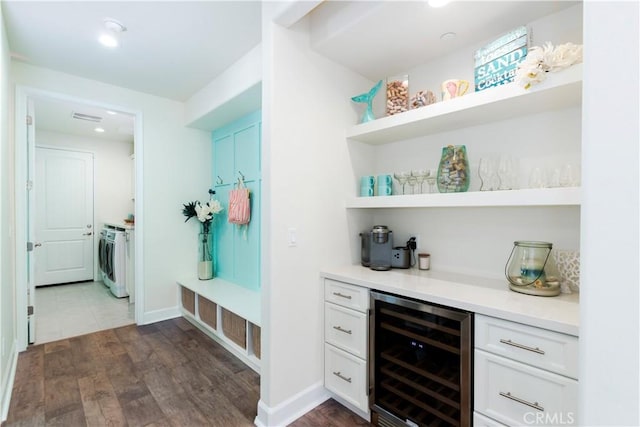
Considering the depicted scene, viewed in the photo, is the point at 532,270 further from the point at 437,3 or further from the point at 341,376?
the point at 437,3

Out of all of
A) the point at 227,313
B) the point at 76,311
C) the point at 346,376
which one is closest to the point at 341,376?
the point at 346,376

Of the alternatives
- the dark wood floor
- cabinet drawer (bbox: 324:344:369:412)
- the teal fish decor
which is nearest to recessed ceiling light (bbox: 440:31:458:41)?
the teal fish decor

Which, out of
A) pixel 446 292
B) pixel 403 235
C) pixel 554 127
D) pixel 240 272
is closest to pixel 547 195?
pixel 554 127

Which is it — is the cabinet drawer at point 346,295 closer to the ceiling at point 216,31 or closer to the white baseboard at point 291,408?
the white baseboard at point 291,408

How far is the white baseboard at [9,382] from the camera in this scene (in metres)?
1.87

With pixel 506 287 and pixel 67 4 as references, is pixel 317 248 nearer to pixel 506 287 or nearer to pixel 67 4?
pixel 506 287

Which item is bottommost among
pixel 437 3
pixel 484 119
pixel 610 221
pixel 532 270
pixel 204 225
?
pixel 532 270

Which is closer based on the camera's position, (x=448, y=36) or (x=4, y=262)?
(x=448, y=36)

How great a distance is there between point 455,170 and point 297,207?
1.01 m

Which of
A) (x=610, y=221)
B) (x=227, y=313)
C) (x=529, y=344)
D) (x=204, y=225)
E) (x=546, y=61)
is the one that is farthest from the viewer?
(x=204, y=225)

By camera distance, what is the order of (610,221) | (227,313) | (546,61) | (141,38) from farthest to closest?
(227,313) → (141,38) → (546,61) → (610,221)

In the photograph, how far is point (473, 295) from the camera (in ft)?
4.93

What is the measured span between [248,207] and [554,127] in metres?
2.58

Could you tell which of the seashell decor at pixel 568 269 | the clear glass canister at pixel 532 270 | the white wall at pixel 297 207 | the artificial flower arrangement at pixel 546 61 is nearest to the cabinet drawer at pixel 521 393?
the clear glass canister at pixel 532 270
